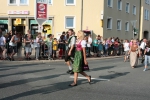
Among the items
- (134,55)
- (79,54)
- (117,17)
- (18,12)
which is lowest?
(134,55)

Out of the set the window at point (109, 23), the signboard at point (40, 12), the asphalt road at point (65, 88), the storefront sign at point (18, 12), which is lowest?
the asphalt road at point (65, 88)

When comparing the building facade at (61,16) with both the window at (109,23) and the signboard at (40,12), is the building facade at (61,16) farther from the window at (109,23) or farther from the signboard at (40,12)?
the signboard at (40,12)

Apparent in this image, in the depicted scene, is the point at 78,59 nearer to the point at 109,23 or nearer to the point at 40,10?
the point at 40,10

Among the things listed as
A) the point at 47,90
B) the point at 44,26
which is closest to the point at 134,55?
the point at 47,90

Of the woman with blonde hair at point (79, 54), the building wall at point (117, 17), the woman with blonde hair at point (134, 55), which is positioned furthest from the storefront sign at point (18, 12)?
the woman with blonde hair at point (79, 54)

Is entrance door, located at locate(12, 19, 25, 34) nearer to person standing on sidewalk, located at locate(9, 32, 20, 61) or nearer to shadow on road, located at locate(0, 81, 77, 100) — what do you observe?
person standing on sidewalk, located at locate(9, 32, 20, 61)

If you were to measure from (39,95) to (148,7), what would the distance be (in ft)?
142

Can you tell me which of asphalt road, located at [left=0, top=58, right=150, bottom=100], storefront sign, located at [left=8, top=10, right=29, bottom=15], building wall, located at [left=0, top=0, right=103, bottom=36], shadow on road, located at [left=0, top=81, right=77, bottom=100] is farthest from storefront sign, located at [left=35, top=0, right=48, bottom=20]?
storefront sign, located at [left=8, top=10, right=29, bottom=15]

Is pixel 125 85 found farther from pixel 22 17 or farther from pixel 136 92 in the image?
pixel 22 17

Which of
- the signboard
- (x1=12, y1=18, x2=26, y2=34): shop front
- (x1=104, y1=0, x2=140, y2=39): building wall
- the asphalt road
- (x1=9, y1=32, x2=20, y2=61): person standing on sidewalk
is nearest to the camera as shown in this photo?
the asphalt road

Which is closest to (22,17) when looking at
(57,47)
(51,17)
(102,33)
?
(51,17)

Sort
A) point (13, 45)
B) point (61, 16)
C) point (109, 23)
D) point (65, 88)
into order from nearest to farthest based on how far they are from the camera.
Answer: point (65, 88) → point (13, 45) → point (61, 16) → point (109, 23)

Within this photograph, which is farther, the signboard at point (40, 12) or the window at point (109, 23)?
the window at point (109, 23)

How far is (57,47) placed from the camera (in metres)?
17.5
